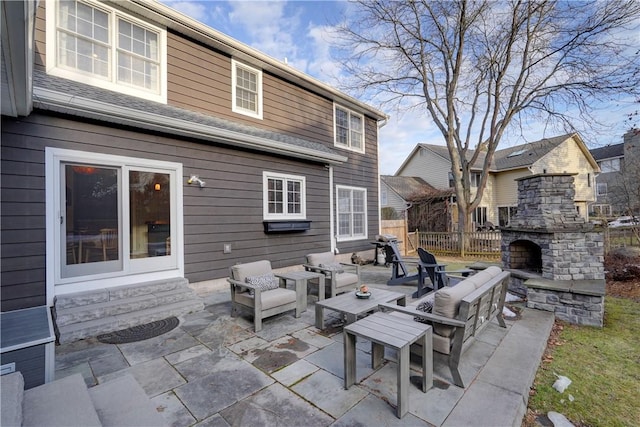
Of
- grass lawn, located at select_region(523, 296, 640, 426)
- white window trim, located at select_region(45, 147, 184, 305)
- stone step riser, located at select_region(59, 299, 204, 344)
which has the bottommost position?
grass lawn, located at select_region(523, 296, 640, 426)

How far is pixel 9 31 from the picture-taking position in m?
1.86

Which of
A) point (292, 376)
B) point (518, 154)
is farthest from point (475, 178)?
point (292, 376)

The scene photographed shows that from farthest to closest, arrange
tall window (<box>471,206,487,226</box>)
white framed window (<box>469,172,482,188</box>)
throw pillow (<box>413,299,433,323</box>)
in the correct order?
tall window (<box>471,206,487,226</box>) → white framed window (<box>469,172,482,188</box>) → throw pillow (<box>413,299,433,323</box>)

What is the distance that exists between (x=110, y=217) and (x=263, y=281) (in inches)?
104

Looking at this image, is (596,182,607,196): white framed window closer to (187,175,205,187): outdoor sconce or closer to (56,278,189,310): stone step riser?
(187,175,205,187): outdoor sconce

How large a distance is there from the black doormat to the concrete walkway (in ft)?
0.44

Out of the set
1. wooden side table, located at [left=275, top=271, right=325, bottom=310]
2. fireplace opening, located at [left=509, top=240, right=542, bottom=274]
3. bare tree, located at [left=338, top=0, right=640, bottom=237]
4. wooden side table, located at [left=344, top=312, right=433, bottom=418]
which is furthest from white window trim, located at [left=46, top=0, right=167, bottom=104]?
fireplace opening, located at [left=509, top=240, right=542, bottom=274]

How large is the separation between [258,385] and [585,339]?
4324mm

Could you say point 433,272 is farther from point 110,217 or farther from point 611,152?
point 611,152

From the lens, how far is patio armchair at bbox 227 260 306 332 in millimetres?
3852

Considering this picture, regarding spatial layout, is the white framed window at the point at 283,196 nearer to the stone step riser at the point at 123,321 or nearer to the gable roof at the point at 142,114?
the gable roof at the point at 142,114

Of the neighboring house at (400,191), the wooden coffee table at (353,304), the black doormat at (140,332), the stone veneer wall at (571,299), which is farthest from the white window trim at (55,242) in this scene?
the neighboring house at (400,191)

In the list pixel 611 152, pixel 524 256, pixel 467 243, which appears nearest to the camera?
pixel 524 256

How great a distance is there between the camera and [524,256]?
5.97 meters
